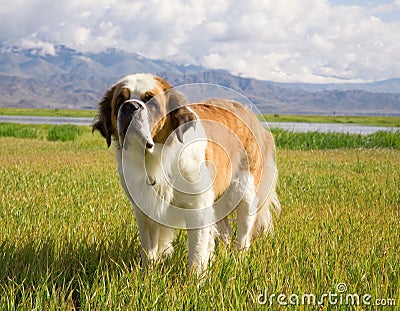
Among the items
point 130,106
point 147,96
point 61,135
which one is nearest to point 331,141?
point 61,135

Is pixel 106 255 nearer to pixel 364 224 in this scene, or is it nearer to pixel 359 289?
pixel 359 289

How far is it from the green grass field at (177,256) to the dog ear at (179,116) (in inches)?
38.5

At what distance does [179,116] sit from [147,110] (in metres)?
0.23

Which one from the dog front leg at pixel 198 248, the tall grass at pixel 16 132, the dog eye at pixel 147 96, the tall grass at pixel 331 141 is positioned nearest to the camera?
the dog eye at pixel 147 96

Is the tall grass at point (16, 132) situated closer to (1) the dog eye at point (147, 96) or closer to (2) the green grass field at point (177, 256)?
(2) the green grass field at point (177, 256)

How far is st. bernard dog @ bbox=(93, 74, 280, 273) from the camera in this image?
317 centimetres

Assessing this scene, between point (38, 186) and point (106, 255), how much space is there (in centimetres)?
392

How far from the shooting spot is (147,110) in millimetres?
3098

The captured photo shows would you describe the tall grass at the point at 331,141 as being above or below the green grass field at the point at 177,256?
below

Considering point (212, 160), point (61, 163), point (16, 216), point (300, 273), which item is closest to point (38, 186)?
point (16, 216)

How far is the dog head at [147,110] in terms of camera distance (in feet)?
10.1

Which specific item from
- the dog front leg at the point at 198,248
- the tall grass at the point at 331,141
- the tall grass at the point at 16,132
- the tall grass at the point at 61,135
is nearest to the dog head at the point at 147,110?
the dog front leg at the point at 198,248

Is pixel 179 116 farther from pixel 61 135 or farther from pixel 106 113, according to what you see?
pixel 61 135

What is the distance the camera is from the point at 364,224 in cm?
510
